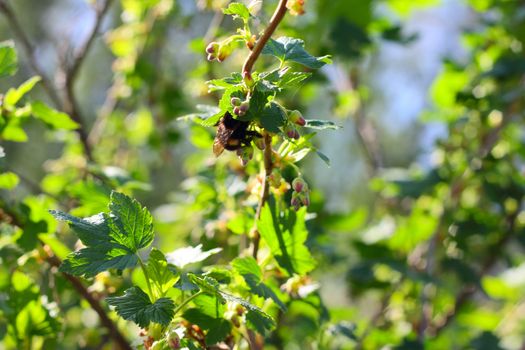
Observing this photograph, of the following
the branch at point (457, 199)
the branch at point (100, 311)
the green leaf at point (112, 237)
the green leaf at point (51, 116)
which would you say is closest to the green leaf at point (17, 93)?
the green leaf at point (51, 116)

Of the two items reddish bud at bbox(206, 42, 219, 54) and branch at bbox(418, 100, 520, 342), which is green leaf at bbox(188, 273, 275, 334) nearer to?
reddish bud at bbox(206, 42, 219, 54)

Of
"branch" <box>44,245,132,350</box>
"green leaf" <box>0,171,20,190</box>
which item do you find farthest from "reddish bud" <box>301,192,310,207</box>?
"green leaf" <box>0,171,20,190</box>

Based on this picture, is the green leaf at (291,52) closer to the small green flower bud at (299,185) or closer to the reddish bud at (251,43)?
the reddish bud at (251,43)

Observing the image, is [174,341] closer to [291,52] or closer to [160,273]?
[160,273]

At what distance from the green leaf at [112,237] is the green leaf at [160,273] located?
2 centimetres

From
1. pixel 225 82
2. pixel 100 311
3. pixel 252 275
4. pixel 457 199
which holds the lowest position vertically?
pixel 457 199

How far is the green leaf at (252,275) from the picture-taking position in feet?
2.36

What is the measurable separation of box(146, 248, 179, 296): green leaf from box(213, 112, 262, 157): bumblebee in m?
0.12

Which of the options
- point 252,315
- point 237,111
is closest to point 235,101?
point 237,111

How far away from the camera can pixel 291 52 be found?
70 centimetres

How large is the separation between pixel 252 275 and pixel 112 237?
16 centimetres

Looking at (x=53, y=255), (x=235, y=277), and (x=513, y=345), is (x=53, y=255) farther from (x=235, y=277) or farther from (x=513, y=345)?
(x=513, y=345)

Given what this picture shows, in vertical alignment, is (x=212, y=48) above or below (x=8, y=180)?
above

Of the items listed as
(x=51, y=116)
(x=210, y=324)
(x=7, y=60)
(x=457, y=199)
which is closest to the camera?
(x=210, y=324)
